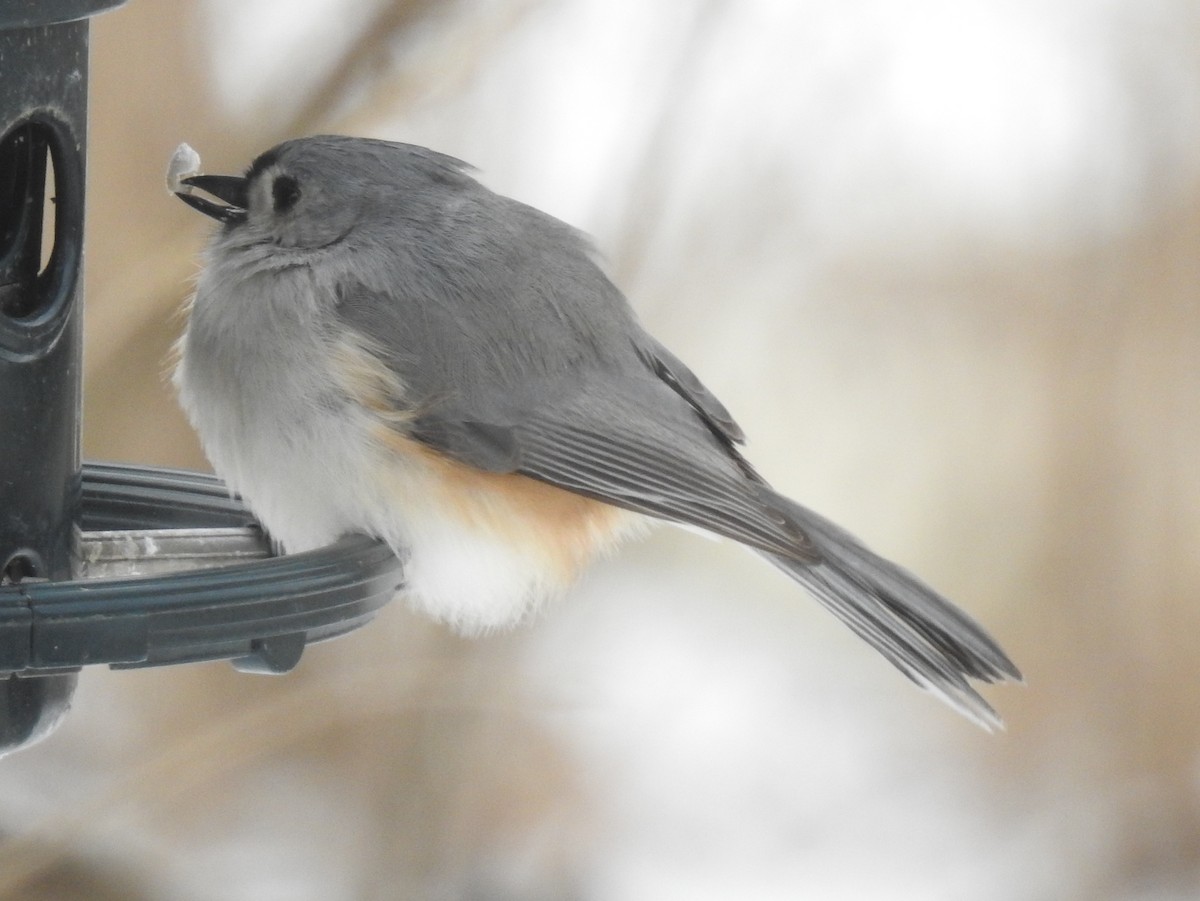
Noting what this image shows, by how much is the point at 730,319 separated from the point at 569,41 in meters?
0.78

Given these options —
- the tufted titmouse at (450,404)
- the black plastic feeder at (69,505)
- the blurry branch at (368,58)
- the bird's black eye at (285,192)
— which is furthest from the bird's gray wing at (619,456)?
the blurry branch at (368,58)

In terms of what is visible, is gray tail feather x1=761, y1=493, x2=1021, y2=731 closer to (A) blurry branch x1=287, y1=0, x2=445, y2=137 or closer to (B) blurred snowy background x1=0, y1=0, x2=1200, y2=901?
(B) blurred snowy background x1=0, y1=0, x2=1200, y2=901

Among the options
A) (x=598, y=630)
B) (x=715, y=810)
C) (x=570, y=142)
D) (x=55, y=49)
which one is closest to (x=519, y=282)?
(x=55, y=49)

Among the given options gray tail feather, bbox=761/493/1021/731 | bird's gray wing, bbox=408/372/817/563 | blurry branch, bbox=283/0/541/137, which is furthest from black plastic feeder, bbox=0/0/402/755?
blurry branch, bbox=283/0/541/137

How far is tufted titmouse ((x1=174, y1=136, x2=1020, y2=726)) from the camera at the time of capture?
2635mm

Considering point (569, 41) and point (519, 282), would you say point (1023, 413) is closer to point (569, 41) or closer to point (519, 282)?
point (569, 41)

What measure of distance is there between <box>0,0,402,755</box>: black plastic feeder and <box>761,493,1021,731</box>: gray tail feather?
0.89 metres

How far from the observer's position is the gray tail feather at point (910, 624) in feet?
9.35

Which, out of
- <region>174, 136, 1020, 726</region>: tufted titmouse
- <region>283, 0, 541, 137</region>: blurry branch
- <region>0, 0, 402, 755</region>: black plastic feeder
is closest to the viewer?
<region>0, 0, 402, 755</region>: black plastic feeder

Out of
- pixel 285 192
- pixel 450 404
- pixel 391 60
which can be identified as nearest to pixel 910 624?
pixel 450 404

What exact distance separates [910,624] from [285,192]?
4.27 ft

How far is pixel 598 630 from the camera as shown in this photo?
429cm

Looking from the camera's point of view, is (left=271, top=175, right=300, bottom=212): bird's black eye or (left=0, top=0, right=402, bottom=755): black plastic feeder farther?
(left=271, top=175, right=300, bottom=212): bird's black eye

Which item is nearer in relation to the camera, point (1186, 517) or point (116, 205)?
point (116, 205)
